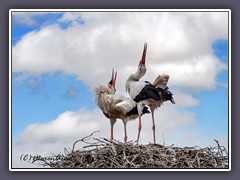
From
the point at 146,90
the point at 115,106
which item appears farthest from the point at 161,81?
the point at 115,106

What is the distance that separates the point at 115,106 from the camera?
18.8 feet

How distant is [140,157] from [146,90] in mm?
1168

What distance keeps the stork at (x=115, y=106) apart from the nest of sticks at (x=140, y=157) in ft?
2.84

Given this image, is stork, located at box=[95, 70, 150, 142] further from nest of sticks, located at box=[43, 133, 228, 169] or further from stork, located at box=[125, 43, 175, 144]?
nest of sticks, located at box=[43, 133, 228, 169]

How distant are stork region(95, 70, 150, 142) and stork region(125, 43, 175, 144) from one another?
9cm

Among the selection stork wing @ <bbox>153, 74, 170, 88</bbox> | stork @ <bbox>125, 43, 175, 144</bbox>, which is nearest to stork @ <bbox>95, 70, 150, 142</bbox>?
stork @ <bbox>125, 43, 175, 144</bbox>

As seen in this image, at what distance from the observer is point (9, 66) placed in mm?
4297

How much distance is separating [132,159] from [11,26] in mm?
1651

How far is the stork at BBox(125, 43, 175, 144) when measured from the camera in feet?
18.2

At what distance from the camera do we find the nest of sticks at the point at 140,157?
459 centimetres

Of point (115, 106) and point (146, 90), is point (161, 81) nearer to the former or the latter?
point (146, 90)

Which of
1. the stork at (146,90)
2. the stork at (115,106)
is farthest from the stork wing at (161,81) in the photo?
the stork at (115,106)

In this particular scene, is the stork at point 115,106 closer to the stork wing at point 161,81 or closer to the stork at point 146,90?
the stork at point 146,90
